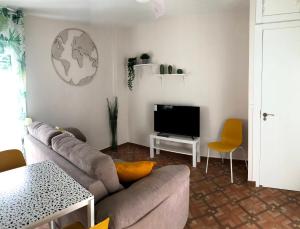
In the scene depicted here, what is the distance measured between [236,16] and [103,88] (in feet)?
9.05

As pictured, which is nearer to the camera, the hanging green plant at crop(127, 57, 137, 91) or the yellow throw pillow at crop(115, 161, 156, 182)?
the yellow throw pillow at crop(115, 161, 156, 182)

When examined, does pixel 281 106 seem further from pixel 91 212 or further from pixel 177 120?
pixel 91 212

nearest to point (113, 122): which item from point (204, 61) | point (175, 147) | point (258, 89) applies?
point (175, 147)

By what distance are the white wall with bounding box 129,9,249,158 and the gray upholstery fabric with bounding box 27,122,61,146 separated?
7.70ft

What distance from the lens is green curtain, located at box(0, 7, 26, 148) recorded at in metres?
3.13

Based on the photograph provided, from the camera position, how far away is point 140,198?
1681 millimetres

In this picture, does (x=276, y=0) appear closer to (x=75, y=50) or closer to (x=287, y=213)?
(x=287, y=213)

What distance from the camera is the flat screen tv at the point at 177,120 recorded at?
13.2ft

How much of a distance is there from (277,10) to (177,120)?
86.9 inches

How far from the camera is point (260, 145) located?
3.07m

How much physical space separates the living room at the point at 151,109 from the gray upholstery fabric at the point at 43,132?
0.02 m

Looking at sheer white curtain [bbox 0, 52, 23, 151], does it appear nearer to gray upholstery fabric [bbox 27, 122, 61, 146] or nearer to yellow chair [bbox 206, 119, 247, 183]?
gray upholstery fabric [bbox 27, 122, 61, 146]

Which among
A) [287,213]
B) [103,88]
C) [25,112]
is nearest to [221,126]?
[287,213]

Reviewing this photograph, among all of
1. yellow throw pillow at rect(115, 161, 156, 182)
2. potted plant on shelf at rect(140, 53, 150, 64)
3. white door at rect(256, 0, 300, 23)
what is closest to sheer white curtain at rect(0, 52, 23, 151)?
yellow throw pillow at rect(115, 161, 156, 182)
